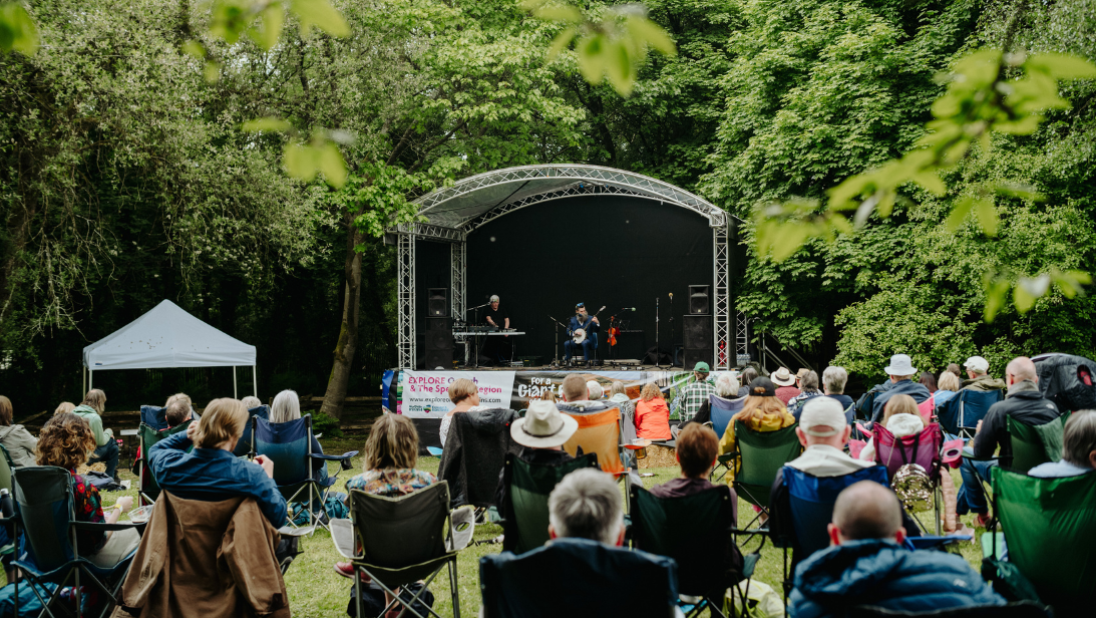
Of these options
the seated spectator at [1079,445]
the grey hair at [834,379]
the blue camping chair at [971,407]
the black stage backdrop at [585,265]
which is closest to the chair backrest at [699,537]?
the seated spectator at [1079,445]

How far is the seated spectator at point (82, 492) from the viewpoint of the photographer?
3254 mm

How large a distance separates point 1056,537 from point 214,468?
3.11 metres

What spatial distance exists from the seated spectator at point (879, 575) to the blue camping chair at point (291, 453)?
3.94 metres

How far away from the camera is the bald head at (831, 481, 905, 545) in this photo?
187 centimetres

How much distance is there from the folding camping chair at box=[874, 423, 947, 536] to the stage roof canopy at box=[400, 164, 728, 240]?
7.36 m

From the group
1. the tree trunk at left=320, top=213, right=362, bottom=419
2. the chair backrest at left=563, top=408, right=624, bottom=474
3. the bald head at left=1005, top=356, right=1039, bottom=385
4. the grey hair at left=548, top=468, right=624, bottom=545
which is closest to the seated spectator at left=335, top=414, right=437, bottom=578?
the chair backrest at left=563, top=408, right=624, bottom=474

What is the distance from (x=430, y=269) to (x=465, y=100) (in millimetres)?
3178

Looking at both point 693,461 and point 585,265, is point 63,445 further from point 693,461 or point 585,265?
point 585,265

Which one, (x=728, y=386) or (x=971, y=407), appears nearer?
(x=971, y=407)

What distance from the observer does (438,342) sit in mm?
11797

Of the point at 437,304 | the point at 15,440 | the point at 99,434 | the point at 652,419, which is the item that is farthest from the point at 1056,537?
the point at 437,304

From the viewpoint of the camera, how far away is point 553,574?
1.98m

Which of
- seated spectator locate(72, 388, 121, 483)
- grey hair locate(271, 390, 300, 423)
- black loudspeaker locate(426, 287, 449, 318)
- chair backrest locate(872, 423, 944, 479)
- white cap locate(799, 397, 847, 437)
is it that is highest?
black loudspeaker locate(426, 287, 449, 318)

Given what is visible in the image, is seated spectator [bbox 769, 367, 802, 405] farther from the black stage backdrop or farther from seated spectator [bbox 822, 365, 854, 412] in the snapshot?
the black stage backdrop
